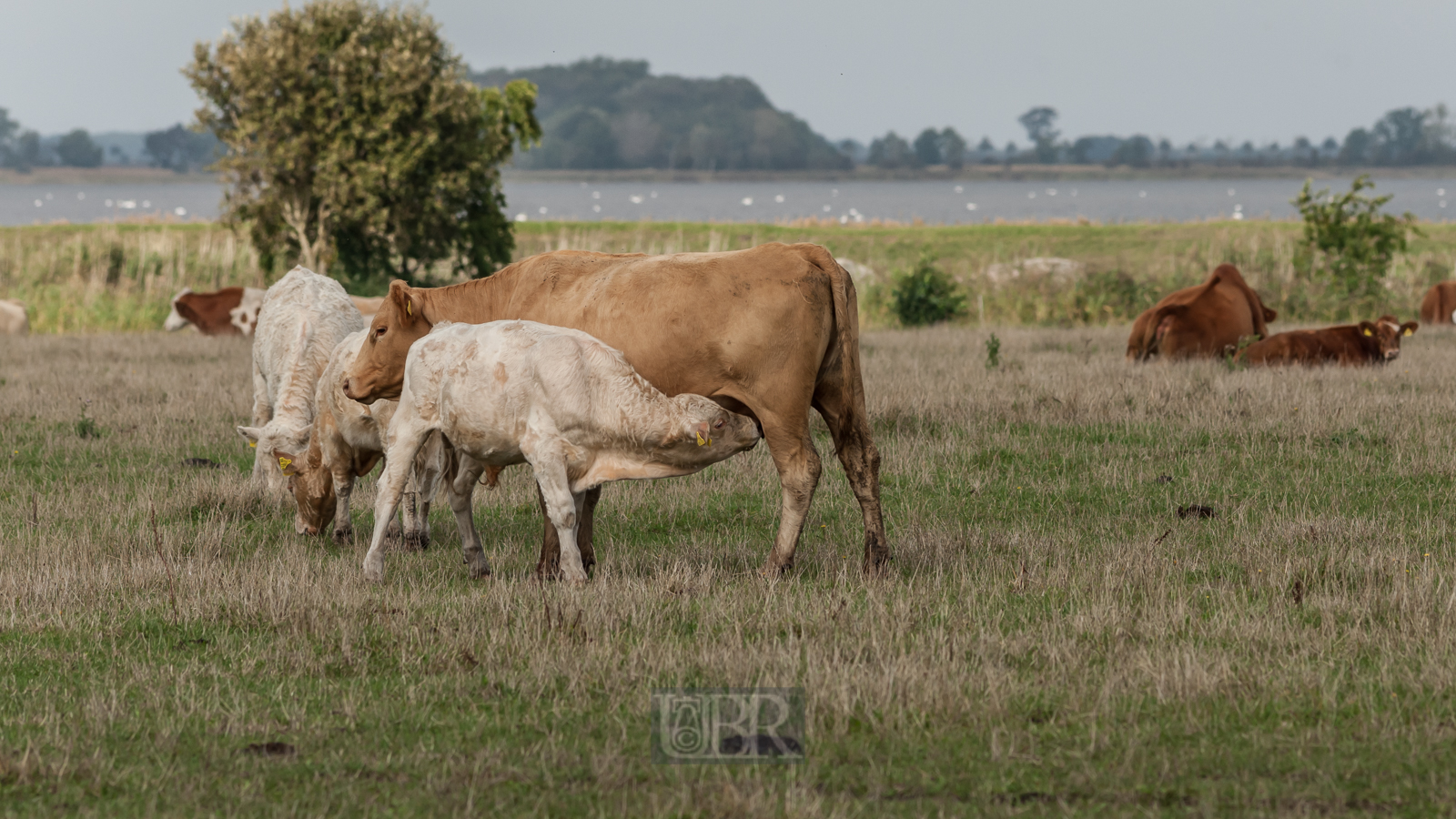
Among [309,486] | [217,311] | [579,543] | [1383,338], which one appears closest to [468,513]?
[579,543]

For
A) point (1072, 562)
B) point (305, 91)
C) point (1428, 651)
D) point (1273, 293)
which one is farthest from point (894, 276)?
point (1428, 651)

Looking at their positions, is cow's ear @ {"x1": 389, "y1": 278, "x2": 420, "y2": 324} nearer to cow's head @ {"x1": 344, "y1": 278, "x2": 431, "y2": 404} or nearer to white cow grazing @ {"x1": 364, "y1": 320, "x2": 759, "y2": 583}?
cow's head @ {"x1": 344, "y1": 278, "x2": 431, "y2": 404}

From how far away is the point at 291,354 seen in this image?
30.1 ft

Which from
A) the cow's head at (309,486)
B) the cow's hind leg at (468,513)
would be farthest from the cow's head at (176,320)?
the cow's hind leg at (468,513)

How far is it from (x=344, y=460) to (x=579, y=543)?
1.77 m

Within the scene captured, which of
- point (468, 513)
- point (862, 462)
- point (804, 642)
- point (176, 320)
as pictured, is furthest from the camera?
point (176, 320)

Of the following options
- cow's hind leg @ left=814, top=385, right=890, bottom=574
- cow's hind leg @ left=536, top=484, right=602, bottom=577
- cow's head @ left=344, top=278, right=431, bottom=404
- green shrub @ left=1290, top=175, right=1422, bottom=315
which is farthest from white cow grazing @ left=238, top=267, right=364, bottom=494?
green shrub @ left=1290, top=175, right=1422, bottom=315

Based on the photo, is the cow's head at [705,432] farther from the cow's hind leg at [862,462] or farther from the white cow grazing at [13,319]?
the white cow grazing at [13,319]

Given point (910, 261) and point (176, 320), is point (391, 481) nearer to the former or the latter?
point (176, 320)

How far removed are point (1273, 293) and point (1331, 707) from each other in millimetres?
23606

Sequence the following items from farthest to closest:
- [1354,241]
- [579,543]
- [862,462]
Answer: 1. [1354,241]
2. [579,543]
3. [862,462]

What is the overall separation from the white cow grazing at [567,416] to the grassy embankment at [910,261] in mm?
19973

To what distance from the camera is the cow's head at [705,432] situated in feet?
22.0

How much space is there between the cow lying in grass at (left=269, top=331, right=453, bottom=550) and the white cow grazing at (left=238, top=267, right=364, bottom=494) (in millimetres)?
244
